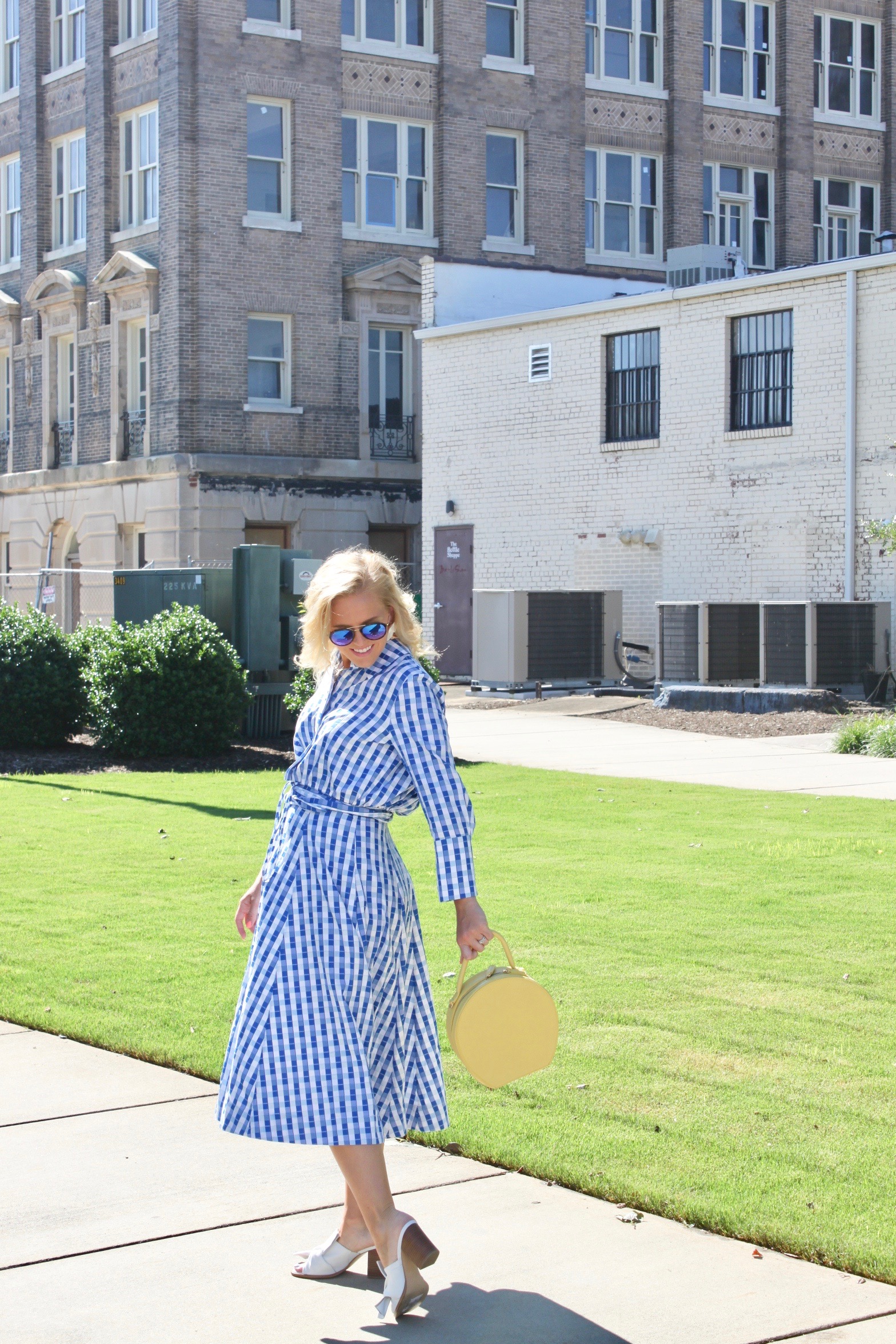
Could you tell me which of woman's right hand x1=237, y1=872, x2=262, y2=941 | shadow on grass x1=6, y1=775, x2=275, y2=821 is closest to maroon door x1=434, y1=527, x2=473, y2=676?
shadow on grass x1=6, y1=775, x2=275, y2=821

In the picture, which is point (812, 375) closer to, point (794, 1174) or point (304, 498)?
point (304, 498)

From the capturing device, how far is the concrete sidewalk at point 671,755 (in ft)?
48.0

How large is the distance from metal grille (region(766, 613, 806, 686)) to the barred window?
186 inches

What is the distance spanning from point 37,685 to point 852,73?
89.0 feet

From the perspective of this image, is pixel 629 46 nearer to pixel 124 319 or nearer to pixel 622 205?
pixel 622 205

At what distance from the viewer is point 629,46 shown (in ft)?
113

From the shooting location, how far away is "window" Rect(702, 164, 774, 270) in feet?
117

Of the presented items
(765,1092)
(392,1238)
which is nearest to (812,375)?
(765,1092)

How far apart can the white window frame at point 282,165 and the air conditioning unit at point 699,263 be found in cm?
751

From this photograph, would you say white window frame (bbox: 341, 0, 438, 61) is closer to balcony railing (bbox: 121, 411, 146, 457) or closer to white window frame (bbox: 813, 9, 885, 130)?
balcony railing (bbox: 121, 411, 146, 457)

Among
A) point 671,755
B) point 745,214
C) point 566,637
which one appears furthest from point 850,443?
point 745,214

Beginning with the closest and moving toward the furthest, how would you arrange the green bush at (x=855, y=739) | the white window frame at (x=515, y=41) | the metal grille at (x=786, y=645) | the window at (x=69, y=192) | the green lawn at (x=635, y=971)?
the green lawn at (x=635, y=971) < the green bush at (x=855, y=739) < the metal grille at (x=786, y=645) < the white window frame at (x=515, y=41) < the window at (x=69, y=192)

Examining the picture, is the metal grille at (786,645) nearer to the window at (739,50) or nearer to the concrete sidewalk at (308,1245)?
the concrete sidewalk at (308,1245)

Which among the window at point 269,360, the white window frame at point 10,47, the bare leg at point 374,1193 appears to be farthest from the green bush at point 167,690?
the white window frame at point 10,47
